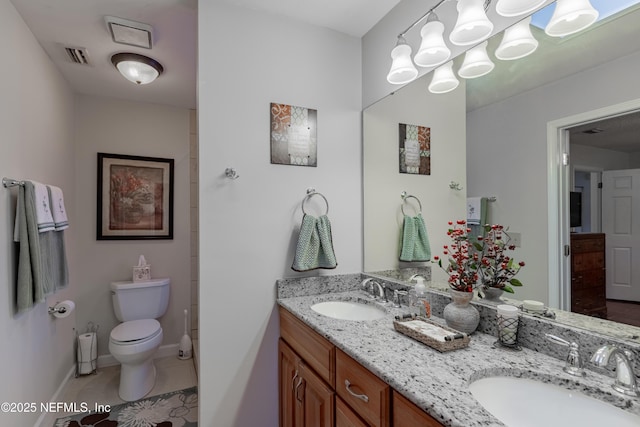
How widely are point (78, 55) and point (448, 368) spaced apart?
275 centimetres

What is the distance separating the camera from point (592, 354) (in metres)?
0.89

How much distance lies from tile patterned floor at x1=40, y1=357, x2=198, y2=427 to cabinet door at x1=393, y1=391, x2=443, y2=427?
2.15 meters

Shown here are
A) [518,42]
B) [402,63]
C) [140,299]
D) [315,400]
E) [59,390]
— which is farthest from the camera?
[140,299]

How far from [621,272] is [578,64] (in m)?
0.67

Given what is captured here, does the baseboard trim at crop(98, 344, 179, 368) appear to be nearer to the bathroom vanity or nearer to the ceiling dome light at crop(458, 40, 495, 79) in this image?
the bathroom vanity

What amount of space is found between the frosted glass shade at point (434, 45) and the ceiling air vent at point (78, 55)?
6.93ft

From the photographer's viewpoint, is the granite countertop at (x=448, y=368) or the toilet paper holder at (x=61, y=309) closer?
the granite countertop at (x=448, y=368)

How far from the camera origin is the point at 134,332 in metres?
2.28

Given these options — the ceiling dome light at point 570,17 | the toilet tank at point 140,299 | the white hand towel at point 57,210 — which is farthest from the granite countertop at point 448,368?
the toilet tank at point 140,299

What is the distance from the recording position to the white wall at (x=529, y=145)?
930 mm

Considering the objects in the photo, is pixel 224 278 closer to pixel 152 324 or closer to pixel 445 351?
pixel 445 351

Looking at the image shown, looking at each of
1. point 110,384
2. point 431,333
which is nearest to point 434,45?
point 431,333

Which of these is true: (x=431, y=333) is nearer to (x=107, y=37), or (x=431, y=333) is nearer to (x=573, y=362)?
(x=573, y=362)

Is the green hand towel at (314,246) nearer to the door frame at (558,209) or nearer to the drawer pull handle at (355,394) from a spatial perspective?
the drawer pull handle at (355,394)
